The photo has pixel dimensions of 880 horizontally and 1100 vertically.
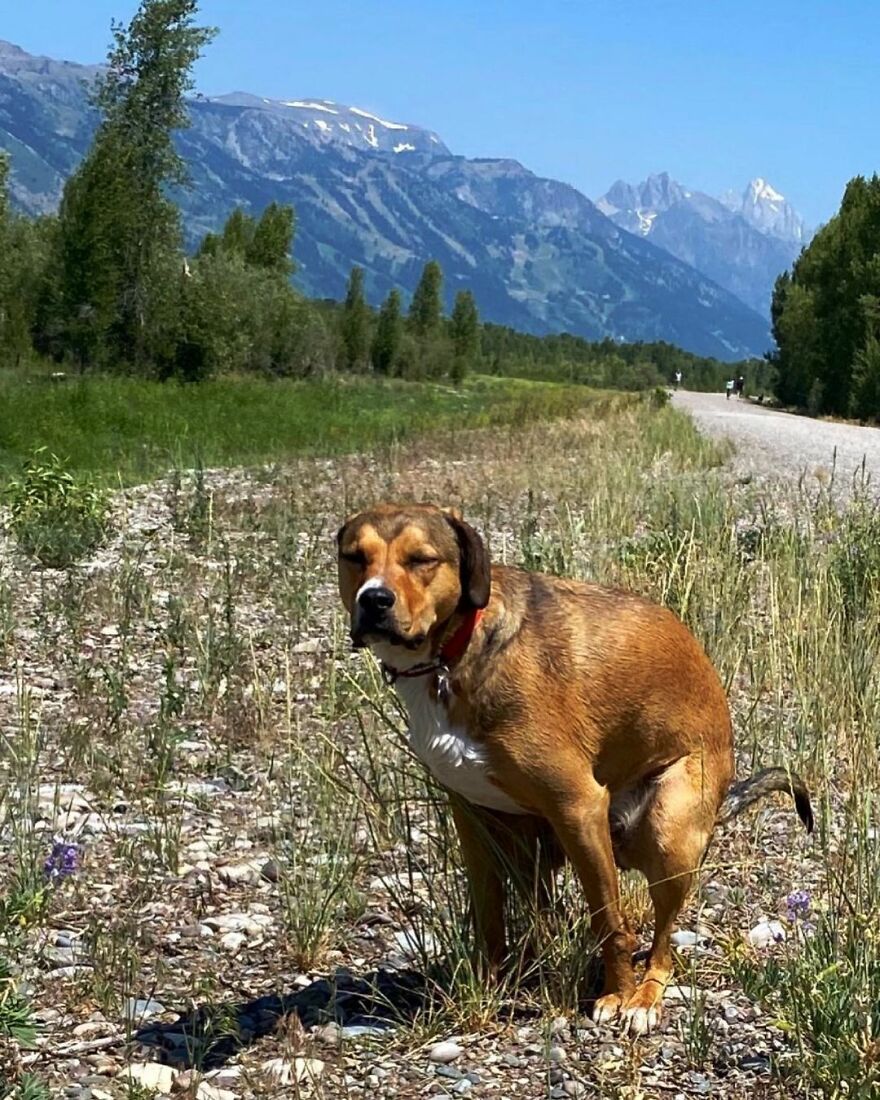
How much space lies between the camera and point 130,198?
40.3m

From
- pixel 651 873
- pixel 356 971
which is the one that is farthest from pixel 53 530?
pixel 651 873

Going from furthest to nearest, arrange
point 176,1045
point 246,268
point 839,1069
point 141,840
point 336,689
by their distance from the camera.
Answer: point 246,268, point 336,689, point 141,840, point 176,1045, point 839,1069

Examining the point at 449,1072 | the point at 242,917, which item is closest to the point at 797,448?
the point at 242,917

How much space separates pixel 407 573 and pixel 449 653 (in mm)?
285

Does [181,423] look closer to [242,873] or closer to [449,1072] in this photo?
[242,873]

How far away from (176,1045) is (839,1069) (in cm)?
186

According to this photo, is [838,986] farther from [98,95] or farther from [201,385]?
[98,95]

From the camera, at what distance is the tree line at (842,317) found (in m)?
54.1

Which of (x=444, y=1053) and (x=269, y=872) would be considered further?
(x=269, y=872)

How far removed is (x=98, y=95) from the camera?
40.7 meters

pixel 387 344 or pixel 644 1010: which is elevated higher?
pixel 387 344

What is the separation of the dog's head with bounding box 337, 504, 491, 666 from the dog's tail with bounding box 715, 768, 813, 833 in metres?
1.33

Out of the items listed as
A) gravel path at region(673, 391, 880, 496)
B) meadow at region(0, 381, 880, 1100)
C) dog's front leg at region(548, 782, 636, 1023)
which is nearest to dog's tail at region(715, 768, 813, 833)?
meadow at region(0, 381, 880, 1100)

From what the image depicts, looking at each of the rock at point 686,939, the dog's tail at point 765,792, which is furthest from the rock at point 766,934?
the dog's tail at point 765,792
